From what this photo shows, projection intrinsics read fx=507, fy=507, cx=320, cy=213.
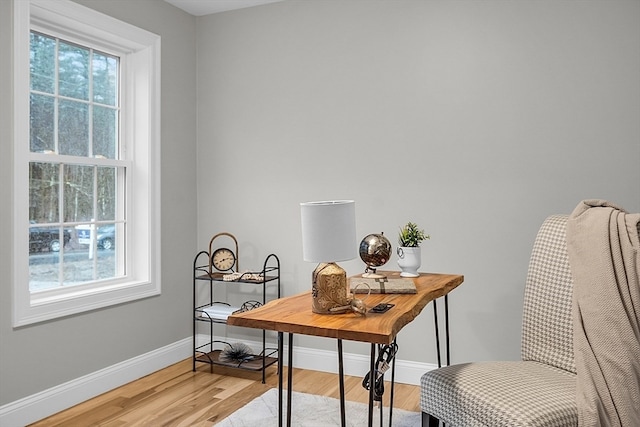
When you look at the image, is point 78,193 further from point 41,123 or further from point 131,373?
point 131,373

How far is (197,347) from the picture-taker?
3.92 meters

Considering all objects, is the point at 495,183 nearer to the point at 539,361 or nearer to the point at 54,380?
the point at 539,361

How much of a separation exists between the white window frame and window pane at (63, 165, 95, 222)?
30 cm

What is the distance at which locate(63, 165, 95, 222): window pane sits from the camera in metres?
3.12

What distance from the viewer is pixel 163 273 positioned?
3.71 meters

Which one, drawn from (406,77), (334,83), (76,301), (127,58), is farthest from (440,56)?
(76,301)

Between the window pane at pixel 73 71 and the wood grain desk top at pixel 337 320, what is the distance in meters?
2.12

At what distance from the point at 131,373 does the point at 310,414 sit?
4.39 feet

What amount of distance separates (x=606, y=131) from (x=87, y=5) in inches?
124

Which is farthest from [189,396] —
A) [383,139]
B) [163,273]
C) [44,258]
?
[383,139]

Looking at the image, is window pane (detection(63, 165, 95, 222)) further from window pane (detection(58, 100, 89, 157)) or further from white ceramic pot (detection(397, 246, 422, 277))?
white ceramic pot (detection(397, 246, 422, 277))

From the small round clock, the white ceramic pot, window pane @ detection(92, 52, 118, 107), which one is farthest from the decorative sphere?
window pane @ detection(92, 52, 118, 107)

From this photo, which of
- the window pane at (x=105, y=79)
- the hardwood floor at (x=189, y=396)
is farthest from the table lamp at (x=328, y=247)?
the window pane at (x=105, y=79)

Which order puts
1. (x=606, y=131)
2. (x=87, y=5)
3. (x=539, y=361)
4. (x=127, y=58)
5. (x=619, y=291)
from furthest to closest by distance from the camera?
1. (x=127, y=58)
2. (x=87, y=5)
3. (x=606, y=131)
4. (x=539, y=361)
5. (x=619, y=291)
